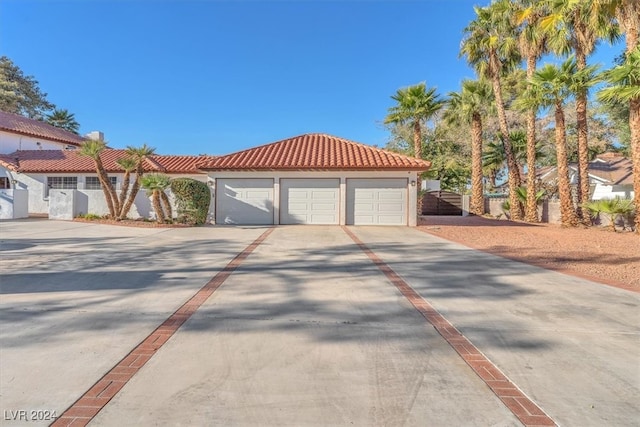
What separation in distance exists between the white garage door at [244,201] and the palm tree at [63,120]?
31.9m

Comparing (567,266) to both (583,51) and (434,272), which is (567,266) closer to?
(434,272)

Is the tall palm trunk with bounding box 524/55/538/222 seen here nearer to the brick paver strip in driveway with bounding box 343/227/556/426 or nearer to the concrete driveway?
the concrete driveway

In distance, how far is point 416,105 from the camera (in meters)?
19.3

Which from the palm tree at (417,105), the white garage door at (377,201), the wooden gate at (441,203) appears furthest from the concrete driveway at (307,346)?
the wooden gate at (441,203)

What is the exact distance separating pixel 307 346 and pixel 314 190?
13.2 metres

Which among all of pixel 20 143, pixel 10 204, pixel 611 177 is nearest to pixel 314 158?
pixel 10 204

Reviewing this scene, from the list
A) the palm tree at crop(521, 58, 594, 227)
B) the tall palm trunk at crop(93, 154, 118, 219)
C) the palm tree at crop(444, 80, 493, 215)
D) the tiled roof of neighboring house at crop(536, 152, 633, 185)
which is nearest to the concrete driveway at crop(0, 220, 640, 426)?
the tall palm trunk at crop(93, 154, 118, 219)

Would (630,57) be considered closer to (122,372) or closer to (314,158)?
(314,158)

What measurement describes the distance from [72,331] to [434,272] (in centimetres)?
580

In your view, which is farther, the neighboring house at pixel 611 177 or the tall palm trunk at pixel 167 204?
the neighboring house at pixel 611 177

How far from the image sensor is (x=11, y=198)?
55.7 ft

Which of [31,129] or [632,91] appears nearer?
[632,91]

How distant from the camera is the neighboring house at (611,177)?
22.8 metres

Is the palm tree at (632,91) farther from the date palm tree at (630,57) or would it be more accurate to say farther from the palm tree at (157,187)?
the palm tree at (157,187)
